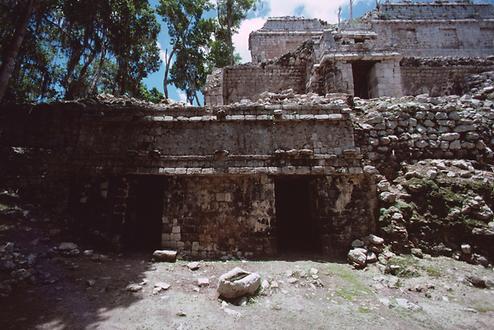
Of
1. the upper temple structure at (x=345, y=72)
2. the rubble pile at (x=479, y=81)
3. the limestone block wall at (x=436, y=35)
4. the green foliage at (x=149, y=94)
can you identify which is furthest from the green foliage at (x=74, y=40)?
the limestone block wall at (x=436, y=35)

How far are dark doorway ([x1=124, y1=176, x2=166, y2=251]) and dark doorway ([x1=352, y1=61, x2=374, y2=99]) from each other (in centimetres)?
936

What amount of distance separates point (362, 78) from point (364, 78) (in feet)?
0.29

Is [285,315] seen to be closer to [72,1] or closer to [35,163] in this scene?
[35,163]

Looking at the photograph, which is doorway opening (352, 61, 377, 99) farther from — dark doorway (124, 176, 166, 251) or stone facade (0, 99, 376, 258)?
dark doorway (124, 176, 166, 251)

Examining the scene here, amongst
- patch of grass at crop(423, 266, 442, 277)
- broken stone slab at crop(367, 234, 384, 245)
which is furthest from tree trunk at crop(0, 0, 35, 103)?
patch of grass at crop(423, 266, 442, 277)

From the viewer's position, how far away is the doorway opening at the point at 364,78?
38.4 feet

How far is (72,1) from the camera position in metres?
11.0

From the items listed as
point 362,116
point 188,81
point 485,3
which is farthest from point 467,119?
point 485,3

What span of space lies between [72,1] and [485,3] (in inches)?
1192

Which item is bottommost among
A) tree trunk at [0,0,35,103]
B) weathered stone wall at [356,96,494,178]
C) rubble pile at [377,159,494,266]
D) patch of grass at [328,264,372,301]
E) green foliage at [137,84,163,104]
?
patch of grass at [328,264,372,301]

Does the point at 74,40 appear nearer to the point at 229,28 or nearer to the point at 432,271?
the point at 229,28

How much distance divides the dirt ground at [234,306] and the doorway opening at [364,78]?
8.09 m

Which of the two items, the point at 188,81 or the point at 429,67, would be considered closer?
the point at 429,67

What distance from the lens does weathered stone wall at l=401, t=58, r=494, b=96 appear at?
12.7 metres
